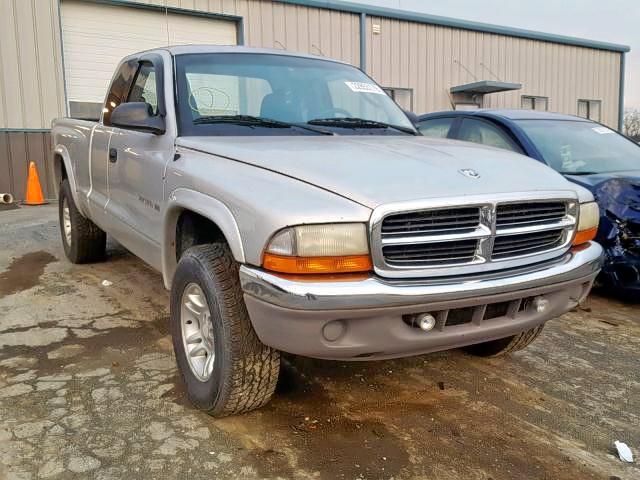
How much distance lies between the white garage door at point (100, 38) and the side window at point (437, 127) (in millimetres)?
8576

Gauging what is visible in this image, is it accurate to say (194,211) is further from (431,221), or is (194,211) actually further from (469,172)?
(469,172)

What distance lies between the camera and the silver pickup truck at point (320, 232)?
228cm

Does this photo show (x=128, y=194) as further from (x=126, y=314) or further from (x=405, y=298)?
(x=405, y=298)

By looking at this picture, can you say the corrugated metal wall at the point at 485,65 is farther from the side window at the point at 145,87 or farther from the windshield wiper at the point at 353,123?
the windshield wiper at the point at 353,123

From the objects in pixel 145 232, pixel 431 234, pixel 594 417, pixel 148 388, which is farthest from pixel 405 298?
pixel 145 232

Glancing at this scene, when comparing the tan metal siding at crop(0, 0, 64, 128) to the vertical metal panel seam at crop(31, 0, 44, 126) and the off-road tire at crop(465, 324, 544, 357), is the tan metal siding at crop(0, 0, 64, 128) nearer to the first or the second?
the vertical metal panel seam at crop(31, 0, 44, 126)

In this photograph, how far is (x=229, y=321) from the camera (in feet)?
8.29

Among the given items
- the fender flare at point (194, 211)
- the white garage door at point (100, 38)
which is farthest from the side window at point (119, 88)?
the white garage door at point (100, 38)

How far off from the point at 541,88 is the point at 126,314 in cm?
1777

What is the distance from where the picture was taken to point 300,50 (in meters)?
14.4

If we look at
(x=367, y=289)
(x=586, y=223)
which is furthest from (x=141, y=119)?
(x=586, y=223)

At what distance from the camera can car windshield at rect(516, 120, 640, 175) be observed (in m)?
5.04

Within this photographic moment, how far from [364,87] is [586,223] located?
1.87m

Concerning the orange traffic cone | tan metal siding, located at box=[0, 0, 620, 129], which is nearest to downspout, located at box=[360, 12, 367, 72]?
tan metal siding, located at box=[0, 0, 620, 129]
